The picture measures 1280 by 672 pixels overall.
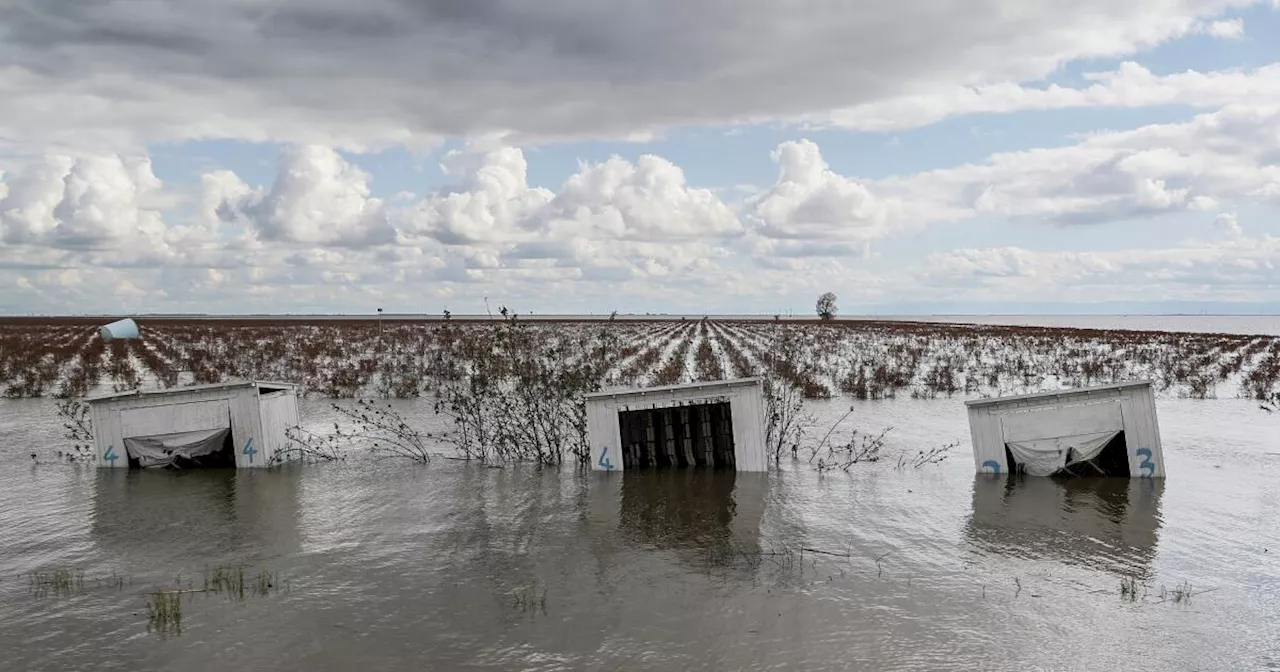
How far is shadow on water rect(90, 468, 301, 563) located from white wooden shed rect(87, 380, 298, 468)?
29 cm

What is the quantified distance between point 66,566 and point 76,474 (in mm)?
5496

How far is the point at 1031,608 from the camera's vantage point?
742 cm

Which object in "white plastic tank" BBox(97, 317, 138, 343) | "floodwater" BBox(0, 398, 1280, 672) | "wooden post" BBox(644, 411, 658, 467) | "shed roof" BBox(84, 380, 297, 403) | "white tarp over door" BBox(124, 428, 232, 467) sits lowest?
"floodwater" BBox(0, 398, 1280, 672)

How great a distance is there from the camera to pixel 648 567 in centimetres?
856

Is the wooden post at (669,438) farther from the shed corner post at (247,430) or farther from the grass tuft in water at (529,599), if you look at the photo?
the shed corner post at (247,430)

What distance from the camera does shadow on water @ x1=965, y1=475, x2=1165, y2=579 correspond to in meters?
9.05

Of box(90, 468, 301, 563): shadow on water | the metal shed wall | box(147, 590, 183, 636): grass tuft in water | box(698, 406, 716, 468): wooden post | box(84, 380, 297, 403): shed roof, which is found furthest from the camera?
box(698, 406, 716, 468): wooden post

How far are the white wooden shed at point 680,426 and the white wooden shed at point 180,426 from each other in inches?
217

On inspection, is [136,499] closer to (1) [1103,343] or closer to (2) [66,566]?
(2) [66,566]

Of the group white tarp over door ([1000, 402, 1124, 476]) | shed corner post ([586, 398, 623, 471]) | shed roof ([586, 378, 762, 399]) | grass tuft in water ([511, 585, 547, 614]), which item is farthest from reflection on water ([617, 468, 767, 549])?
white tarp over door ([1000, 402, 1124, 476])

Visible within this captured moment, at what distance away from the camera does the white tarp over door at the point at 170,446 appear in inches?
531

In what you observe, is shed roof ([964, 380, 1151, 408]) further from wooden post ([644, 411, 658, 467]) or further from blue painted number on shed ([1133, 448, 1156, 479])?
wooden post ([644, 411, 658, 467])

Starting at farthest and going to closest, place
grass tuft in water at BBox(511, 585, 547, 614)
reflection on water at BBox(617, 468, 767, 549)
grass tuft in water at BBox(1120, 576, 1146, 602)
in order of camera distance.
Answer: reflection on water at BBox(617, 468, 767, 549) → grass tuft in water at BBox(1120, 576, 1146, 602) → grass tuft in water at BBox(511, 585, 547, 614)

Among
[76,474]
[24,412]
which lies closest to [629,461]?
[76,474]
